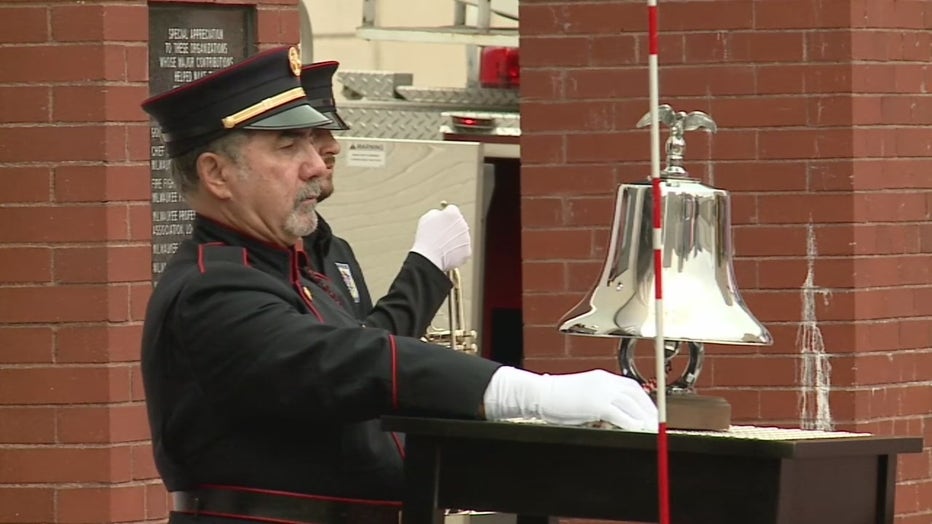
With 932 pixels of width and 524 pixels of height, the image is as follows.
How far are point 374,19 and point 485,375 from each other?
5787 mm

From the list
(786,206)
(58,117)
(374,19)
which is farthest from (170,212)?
(374,19)

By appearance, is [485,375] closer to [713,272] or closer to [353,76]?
[713,272]

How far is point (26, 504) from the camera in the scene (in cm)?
570

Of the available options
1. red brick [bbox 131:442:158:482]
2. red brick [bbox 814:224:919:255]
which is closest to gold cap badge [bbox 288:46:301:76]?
red brick [bbox 131:442:158:482]

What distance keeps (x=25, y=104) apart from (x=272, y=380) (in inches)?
88.2

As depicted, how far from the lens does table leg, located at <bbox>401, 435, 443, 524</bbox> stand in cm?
369

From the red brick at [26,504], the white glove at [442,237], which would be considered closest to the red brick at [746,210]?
the white glove at [442,237]

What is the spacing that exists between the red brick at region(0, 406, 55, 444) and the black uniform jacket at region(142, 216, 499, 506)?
174cm

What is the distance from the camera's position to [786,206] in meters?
6.25

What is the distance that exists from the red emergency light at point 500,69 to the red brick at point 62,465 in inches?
135

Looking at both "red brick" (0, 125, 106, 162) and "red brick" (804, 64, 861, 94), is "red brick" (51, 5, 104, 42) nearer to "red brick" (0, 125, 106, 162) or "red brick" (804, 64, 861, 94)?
"red brick" (0, 125, 106, 162)

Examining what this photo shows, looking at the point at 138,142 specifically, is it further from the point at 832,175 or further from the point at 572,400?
the point at 572,400

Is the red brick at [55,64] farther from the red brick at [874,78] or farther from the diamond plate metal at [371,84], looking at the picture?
the diamond plate metal at [371,84]

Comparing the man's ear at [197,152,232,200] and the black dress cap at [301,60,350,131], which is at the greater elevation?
the black dress cap at [301,60,350,131]
